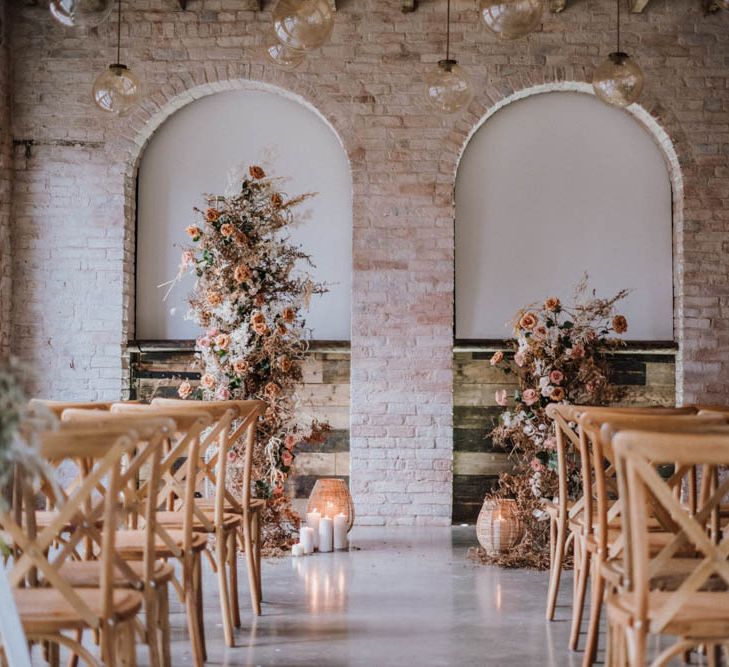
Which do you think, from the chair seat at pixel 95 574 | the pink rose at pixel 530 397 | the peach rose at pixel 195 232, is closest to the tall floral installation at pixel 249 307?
the peach rose at pixel 195 232

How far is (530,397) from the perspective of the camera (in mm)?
5559

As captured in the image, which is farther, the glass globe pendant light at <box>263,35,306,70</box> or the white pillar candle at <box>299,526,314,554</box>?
the white pillar candle at <box>299,526,314,554</box>

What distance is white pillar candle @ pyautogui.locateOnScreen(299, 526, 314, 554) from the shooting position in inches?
232

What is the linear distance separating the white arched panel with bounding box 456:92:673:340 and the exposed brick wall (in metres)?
3.46

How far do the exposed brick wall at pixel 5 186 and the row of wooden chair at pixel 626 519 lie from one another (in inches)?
179

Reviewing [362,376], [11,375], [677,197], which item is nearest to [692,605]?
[11,375]

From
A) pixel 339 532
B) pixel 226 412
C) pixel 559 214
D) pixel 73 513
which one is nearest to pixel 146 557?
pixel 73 513

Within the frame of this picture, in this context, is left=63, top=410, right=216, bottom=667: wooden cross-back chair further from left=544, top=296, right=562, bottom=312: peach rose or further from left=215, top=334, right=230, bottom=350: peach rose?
left=544, top=296, right=562, bottom=312: peach rose

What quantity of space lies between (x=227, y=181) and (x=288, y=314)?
238cm

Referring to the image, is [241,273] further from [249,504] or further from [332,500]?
[332,500]

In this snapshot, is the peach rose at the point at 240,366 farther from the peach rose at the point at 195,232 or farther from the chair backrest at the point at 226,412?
the chair backrest at the point at 226,412

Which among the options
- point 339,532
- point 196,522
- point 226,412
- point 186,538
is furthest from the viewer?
point 339,532

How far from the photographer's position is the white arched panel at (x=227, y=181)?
744 cm

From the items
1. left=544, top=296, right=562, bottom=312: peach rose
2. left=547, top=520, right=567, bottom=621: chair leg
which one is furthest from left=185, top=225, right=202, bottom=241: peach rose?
left=547, top=520, right=567, bottom=621: chair leg
